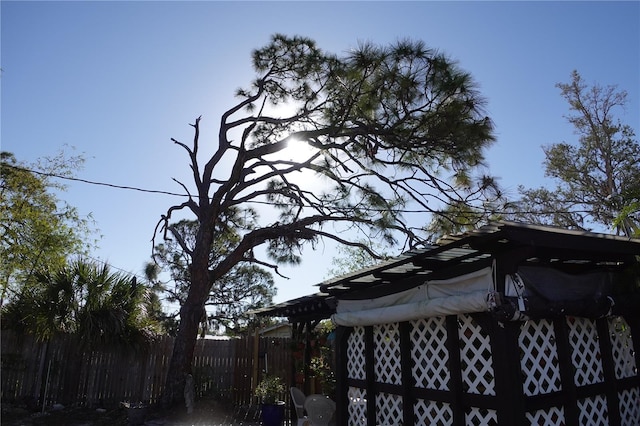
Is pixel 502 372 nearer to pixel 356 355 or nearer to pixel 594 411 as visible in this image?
pixel 594 411

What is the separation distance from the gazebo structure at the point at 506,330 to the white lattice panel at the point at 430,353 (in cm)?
1

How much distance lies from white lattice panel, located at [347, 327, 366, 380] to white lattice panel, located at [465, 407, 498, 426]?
167 cm

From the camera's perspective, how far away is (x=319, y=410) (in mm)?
6770

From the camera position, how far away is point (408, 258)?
3.76 m

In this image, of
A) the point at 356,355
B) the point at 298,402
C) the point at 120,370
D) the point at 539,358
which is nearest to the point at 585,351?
the point at 539,358

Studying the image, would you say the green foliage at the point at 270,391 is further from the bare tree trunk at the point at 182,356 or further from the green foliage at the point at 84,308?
the green foliage at the point at 84,308

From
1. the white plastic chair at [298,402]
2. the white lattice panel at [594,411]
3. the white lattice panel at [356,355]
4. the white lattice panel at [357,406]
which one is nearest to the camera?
the white lattice panel at [594,411]

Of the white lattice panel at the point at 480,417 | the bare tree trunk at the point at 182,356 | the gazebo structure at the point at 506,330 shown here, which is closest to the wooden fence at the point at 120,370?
the bare tree trunk at the point at 182,356

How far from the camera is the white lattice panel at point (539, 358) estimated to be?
142 inches

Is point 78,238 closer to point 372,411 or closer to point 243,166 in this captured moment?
point 243,166

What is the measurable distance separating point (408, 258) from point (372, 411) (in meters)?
2.30

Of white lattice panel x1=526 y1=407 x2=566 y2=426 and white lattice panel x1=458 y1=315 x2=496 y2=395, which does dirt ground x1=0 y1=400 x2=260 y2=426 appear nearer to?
white lattice panel x1=458 y1=315 x2=496 y2=395

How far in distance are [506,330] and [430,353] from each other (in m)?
1.06

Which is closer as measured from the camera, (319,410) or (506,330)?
(506,330)
